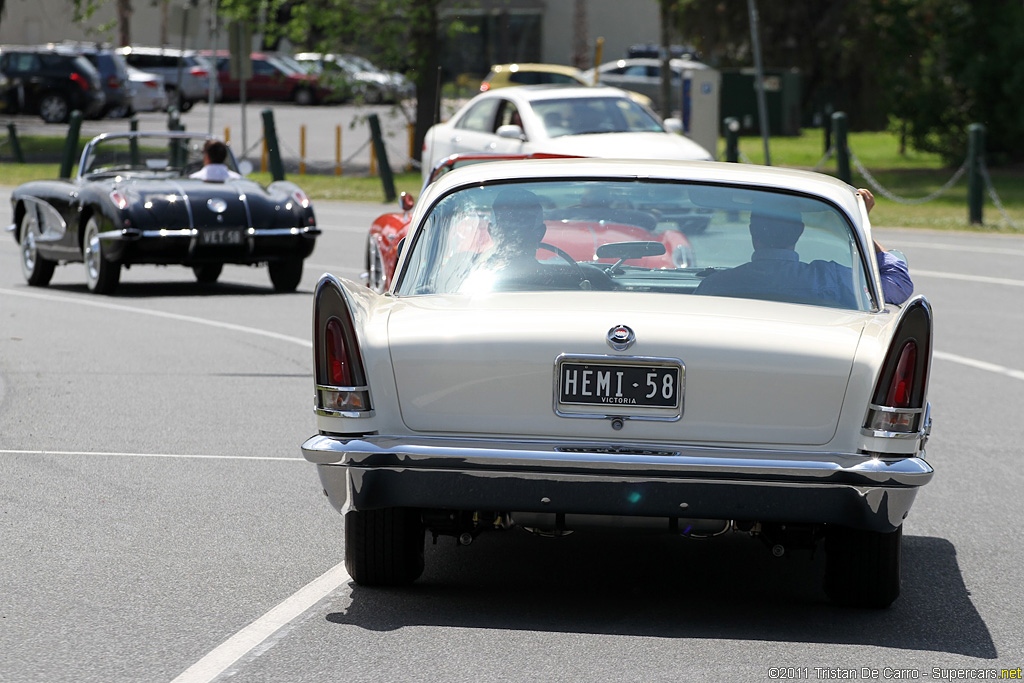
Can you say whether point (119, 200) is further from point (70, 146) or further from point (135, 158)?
point (70, 146)

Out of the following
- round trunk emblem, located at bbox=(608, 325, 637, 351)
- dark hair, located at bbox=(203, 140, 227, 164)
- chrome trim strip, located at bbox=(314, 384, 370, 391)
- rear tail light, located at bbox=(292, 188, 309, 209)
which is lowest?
rear tail light, located at bbox=(292, 188, 309, 209)

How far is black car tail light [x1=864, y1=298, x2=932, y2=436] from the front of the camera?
16.4 ft

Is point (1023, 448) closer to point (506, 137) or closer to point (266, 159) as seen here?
point (506, 137)

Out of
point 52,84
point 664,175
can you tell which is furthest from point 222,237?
point 52,84

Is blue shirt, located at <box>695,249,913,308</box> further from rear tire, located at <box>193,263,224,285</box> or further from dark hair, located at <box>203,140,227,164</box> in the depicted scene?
rear tire, located at <box>193,263,224,285</box>

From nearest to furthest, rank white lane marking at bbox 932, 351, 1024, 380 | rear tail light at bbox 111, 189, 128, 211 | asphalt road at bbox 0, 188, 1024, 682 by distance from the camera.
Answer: asphalt road at bbox 0, 188, 1024, 682 < white lane marking at bbox 932, 351, 1024, 380 < rear tail light at bbox 111, 189, 128, 211

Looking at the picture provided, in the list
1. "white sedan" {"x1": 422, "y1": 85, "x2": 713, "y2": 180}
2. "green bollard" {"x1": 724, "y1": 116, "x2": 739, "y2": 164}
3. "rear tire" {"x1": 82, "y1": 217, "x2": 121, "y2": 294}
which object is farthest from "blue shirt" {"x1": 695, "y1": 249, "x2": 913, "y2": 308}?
"green bollard" {"x1": 724, "y1": 116, "x2": 739, "y2": 164}

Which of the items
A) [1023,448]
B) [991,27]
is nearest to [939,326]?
[1023,448]

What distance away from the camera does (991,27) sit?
31.7 m

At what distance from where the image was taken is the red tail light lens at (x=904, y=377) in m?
5.01

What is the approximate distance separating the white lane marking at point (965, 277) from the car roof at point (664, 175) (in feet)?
35.0

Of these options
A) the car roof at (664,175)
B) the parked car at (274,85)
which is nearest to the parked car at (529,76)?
the parked car at (274,85)

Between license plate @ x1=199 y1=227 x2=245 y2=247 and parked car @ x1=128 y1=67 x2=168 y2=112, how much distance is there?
35.2 meters

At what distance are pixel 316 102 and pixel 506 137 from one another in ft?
120
